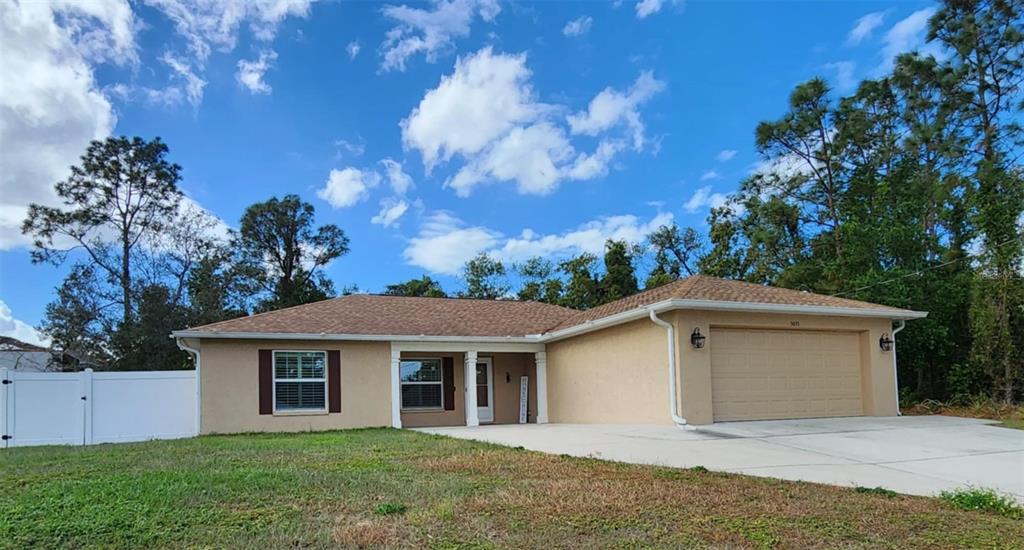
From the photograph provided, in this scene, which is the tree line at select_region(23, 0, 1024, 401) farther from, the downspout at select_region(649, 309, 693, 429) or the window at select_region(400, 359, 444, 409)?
the window at select_region(400, 359, 444, 409)

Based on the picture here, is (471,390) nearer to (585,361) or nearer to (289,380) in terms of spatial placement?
(585,361)

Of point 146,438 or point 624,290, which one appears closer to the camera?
point 146,438

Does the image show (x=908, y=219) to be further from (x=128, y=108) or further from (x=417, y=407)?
(x=128, y=108)

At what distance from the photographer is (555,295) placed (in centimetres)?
3066

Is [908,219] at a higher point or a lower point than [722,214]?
lower

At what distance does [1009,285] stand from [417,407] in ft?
44.8

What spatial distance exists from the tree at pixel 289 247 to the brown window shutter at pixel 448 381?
56.4 feet

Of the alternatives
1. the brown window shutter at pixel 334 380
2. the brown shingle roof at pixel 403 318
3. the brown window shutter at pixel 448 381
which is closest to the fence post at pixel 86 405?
the brown shingle roof at pixel 403 318

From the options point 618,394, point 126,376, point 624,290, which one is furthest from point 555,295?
point 126,376

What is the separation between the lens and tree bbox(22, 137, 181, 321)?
27938 millimetres

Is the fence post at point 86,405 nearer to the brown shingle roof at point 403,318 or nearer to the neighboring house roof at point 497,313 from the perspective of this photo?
the neighboring house roof at point 497,313

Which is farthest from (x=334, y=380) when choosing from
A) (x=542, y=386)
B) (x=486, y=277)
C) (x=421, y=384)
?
(x=486, y=277)

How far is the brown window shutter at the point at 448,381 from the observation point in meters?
17.1

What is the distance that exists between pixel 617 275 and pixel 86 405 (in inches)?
748
